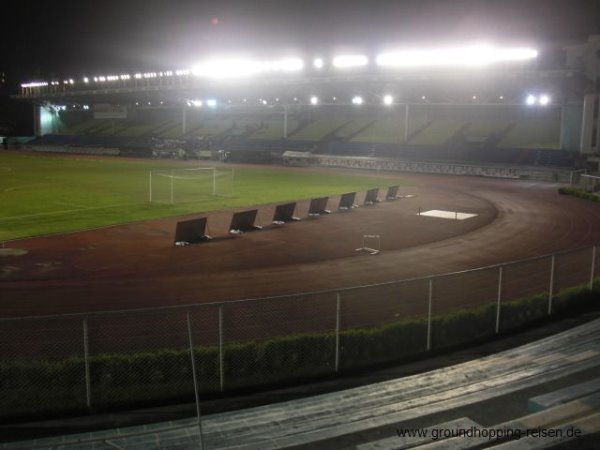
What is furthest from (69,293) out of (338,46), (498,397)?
(338,46)

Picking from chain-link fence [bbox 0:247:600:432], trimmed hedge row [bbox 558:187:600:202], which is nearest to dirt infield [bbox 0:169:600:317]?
chain-link fence [bbox 0:247:600:432]

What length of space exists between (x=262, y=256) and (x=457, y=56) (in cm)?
4726

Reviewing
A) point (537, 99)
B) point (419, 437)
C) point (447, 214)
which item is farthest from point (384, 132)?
point (419, 437)

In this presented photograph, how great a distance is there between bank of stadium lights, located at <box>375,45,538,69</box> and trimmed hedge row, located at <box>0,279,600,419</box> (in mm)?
52298

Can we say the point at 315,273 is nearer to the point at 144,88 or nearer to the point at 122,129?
the point at 144,88

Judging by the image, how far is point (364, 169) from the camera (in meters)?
64.8

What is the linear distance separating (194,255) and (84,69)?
10508cm

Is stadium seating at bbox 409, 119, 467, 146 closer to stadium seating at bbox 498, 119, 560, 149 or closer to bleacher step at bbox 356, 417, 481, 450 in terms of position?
stadium seating at bbox 498, 119, 560, 149

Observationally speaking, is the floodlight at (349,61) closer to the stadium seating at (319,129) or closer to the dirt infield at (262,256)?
the stadium seating at (319,129)

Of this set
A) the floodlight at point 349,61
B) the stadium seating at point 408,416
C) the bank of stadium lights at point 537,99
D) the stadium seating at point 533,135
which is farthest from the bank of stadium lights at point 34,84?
the stadium seating at point 408,416

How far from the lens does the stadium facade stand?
5747cm

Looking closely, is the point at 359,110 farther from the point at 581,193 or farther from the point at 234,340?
the point at 234,340

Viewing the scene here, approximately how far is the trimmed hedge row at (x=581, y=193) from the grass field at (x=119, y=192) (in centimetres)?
1371

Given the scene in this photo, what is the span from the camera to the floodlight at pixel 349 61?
69.1m
